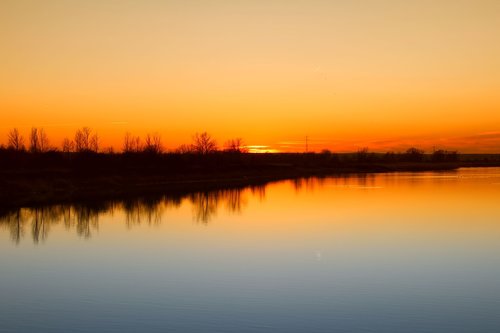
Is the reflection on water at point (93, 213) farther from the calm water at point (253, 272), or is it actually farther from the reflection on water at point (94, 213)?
the calm water at point (253, 272)

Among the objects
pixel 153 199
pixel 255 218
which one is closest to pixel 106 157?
pixel 153 199

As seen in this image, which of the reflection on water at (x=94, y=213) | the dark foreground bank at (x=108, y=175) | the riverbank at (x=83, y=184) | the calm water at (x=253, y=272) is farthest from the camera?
the dark foreground bank at (x=108, y=175)

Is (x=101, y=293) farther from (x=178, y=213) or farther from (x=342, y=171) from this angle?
(x=342, y=171)

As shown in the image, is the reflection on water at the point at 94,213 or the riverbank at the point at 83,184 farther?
the riverbank at the point at 83,184

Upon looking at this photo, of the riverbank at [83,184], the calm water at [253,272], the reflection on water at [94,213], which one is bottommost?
the calm water at [253,272]

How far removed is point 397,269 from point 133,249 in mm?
8454

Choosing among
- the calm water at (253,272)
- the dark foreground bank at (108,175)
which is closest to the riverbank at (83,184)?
the dark foreground bank at (108,175)

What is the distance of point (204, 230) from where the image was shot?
21.3 m

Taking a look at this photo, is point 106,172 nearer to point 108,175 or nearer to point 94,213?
point 108,175

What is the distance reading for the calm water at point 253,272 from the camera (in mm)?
9438

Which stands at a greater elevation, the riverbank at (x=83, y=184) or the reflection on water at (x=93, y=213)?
the riverbank at (x=83, y=184)

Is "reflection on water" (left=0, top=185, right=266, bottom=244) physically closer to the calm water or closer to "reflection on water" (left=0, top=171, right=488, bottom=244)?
"reflection on water" (left=0, top=171, right=488, bottom=244)

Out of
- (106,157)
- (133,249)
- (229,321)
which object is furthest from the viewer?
(106,157)

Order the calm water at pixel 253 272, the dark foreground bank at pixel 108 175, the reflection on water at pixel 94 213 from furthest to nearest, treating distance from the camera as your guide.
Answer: the dark foreground bank at pixel 108 175, the reflection on water at pixel 94 213, the calm water at pixel 253 272
